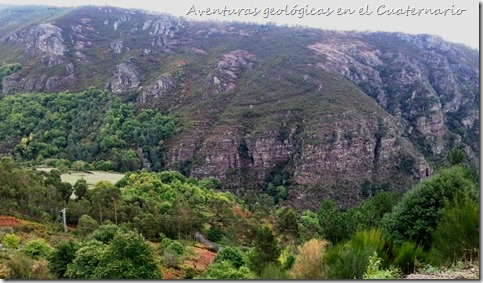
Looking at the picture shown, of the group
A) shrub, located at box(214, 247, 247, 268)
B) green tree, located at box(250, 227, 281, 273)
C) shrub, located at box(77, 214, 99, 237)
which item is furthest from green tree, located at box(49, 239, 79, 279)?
shrub, located at box(77, 214, 99, 237)

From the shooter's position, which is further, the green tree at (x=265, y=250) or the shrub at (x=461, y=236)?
the green tree at (x=265, y=250)

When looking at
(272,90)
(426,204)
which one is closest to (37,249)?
(426,204)

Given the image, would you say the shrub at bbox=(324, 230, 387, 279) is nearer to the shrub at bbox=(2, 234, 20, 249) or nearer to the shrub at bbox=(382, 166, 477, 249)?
the shrub at bbox=(382, 166, 477, 249)

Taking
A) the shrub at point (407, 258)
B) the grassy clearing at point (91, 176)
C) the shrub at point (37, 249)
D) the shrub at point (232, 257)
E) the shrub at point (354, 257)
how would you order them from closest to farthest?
the shrub at point (354, 257)
the shrub at point (407, 258)
the shrub at point (37, 249)
the shrub at point (232, 257)
the grassy clearing at point (91, 176)

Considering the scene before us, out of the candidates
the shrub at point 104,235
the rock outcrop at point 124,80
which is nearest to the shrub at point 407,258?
the shrub at point 104,235

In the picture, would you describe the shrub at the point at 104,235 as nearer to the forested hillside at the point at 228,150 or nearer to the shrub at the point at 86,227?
the forested hillside at the point at 228,150

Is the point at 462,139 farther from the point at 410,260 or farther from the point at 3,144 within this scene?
the point at 410,260
